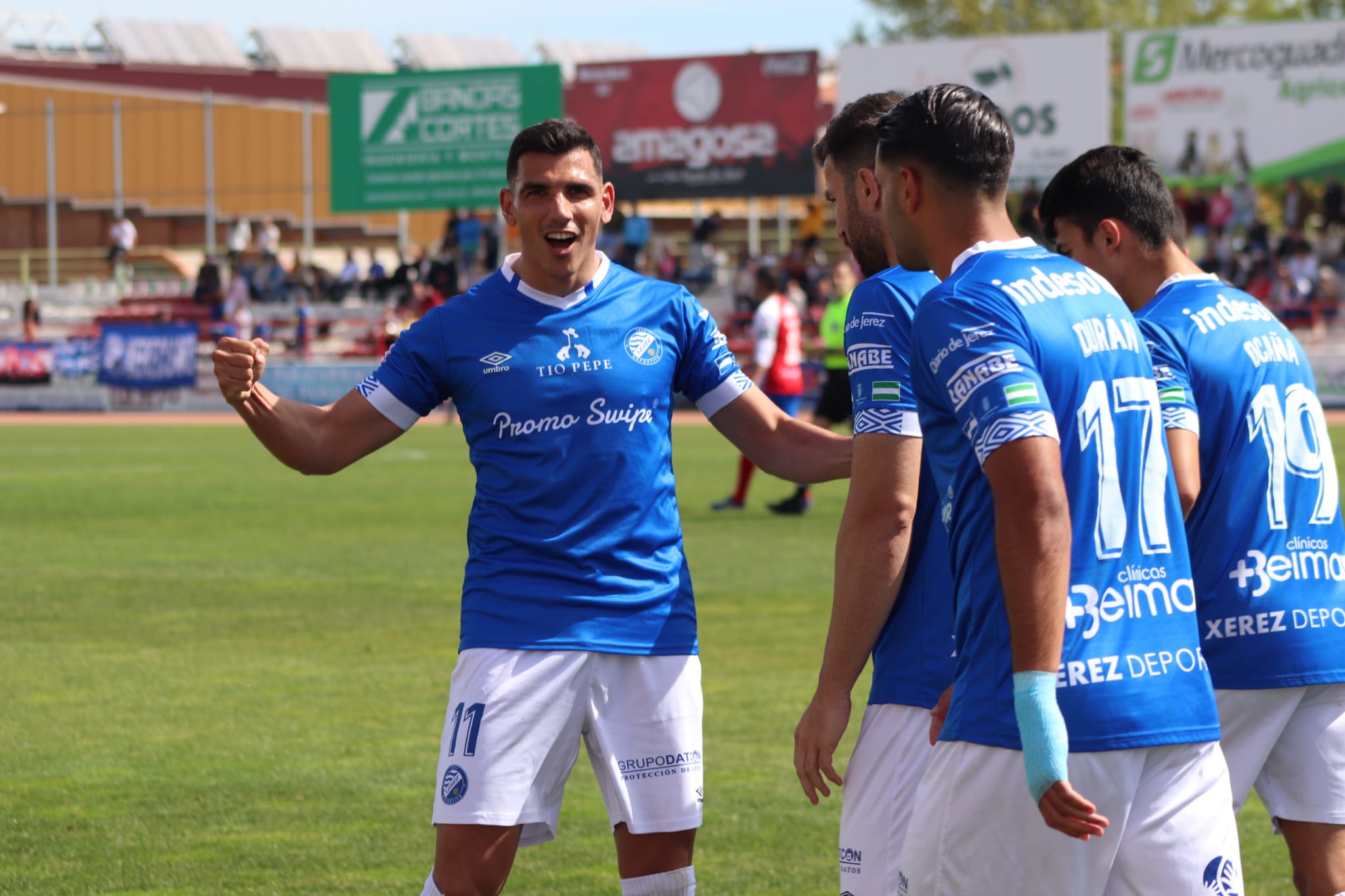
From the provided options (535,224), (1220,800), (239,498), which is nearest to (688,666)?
(535,224)

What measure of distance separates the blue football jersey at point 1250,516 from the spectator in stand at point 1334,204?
114ft

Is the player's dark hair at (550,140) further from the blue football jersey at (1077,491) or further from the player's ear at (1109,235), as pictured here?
the blue football jersey at (1077,491)

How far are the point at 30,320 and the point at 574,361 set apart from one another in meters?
37.7

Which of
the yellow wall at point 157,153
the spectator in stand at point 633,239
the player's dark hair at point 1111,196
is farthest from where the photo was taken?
the yellow wall at point 157,153

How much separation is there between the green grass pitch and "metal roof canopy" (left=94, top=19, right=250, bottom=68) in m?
46.9

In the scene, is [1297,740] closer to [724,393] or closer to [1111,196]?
[1111,196]

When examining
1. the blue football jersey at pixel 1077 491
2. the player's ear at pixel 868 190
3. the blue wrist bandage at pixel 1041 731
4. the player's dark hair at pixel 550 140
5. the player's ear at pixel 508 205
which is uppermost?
the player's dark hair at pixel 550 140

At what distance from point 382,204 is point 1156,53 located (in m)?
18.9

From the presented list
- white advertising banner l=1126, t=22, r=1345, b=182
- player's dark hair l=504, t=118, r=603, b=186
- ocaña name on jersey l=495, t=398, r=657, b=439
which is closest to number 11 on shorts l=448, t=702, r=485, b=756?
ocaña name on jersey l=495, t=398, r=657, b=439

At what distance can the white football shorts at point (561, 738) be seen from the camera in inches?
162

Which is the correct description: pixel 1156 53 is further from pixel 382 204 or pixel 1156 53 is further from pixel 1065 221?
pixel 1065 221

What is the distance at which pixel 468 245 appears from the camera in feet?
137

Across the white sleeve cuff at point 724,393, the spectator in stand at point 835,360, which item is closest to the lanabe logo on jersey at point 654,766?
the white sleeve cuff at point 724,393

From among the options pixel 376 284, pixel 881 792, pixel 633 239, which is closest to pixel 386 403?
pixel 881 792
